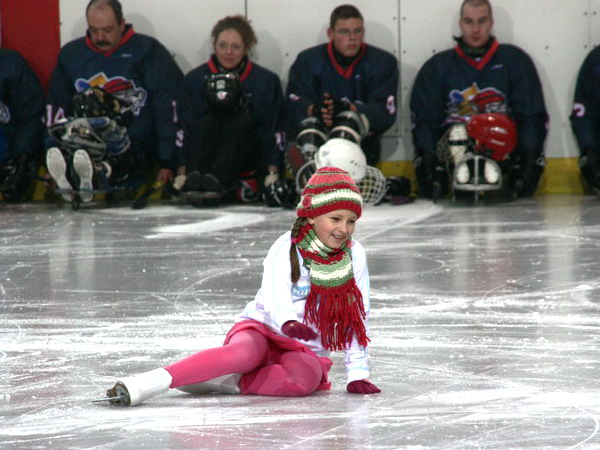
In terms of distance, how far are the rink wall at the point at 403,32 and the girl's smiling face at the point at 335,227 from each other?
5.75 meters

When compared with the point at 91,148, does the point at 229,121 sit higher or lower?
higher

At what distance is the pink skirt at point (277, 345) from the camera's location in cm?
272

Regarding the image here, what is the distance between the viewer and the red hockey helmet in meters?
7.29

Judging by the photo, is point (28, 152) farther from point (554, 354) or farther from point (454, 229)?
point (554, 354)

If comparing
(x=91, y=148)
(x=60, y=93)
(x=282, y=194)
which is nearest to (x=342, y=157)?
(x=282, y=194)

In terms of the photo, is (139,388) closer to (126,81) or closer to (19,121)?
(126,81)

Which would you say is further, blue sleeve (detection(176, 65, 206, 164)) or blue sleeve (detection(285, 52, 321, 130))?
blue sleeve (detection(176, 65, 206, 164))

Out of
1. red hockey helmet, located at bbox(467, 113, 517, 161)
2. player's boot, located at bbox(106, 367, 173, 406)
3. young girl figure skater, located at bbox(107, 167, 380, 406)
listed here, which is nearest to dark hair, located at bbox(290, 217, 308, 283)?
young girl figure skater, located at bbox(107, 167, 380, 406)

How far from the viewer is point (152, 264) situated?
4.88 metres

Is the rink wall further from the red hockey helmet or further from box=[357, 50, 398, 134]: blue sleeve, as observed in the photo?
the red hockey helmet

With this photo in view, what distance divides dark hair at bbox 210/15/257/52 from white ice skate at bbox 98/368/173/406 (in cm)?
560

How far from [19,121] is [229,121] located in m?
1.73

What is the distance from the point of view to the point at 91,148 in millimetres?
7582

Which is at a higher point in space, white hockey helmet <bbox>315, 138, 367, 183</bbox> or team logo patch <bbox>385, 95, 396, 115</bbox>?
team logo patch <bbox>385, 95, 396, 115</bbox>
